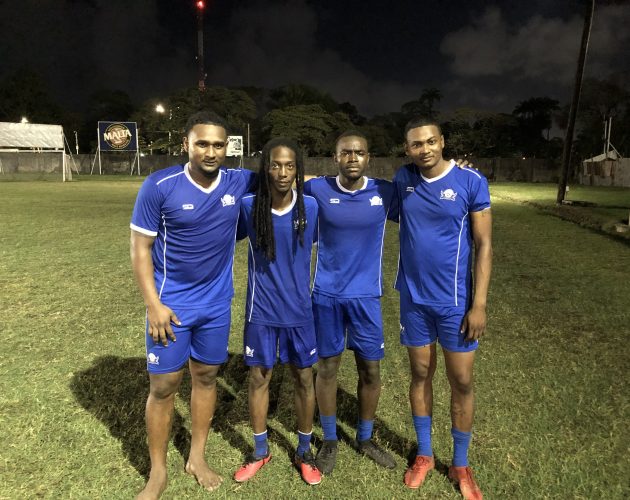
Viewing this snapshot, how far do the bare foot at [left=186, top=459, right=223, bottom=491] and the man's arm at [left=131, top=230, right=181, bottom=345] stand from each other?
2.88ft

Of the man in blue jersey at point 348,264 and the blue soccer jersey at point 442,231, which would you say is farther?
the man in blue jersey at point 348,264

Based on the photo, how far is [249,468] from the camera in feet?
10.8

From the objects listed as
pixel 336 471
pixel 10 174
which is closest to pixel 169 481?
pixel 336 471

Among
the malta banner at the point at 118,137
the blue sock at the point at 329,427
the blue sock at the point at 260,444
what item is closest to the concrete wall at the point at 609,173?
the malta banner at the point at 118,137

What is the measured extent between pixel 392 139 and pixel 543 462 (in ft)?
225

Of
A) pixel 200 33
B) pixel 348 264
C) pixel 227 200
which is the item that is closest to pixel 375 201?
pixel 348 264

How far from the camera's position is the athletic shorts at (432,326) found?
3125mm

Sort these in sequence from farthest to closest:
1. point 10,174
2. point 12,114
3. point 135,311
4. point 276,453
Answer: point 12,114 < point 10,174 < point 135,311 < point 276,453

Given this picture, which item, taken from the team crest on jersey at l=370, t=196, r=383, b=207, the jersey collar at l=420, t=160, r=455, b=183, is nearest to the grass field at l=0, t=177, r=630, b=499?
the team crest on jersey at l=370, t=196, r=383, b=207

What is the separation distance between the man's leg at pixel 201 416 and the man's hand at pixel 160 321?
1.02 ft

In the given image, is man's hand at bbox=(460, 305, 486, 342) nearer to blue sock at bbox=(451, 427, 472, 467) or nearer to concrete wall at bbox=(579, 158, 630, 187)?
blue sock at bbox=(451, 427, 472, 467)

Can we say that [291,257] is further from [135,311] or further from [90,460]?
[135,311]

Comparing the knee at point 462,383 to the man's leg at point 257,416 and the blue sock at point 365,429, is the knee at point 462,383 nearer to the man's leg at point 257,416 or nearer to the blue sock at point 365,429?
the blue sock at point 365,429

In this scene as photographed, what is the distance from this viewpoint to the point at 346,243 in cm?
327
